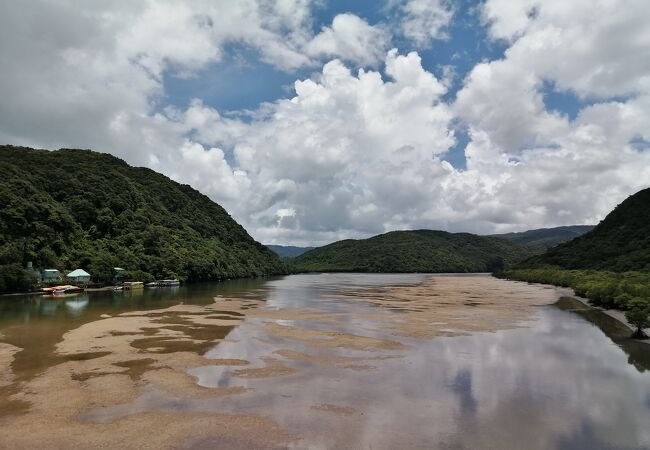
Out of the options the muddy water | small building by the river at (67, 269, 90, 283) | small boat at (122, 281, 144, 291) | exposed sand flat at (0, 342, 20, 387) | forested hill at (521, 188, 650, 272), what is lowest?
the muddy water

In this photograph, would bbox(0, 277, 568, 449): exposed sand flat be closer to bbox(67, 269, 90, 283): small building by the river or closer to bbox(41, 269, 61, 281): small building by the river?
bbox(67, 269, 90, 283): small building by the river

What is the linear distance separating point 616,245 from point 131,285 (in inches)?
4754

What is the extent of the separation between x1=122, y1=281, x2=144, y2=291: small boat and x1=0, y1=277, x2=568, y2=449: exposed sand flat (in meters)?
42.0

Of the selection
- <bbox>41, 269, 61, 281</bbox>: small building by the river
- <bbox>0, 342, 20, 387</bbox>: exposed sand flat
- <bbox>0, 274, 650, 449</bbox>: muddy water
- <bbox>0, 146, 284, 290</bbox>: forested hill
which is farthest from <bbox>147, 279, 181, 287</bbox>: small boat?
<bbox>0, 342, 20, 387</bbox>: exposed sand flat

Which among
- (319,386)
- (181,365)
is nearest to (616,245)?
(319,386)

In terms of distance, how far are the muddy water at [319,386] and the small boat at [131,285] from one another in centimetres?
4691

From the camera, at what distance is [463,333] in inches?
1339

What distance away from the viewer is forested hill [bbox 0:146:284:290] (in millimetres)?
80938

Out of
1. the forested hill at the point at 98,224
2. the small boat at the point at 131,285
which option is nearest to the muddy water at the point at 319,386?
the small boat at the point at 131,285

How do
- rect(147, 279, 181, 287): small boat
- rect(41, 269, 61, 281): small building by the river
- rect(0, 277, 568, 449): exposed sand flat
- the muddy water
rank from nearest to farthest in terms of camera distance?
rect(0, 277, 568, 449): exposed sand flat, the muddy water, rect(41, 269, 61, 281): small building by the river, rect(147, 279, 181, 287): small boat

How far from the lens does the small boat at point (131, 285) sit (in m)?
83.0

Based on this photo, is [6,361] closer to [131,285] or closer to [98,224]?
[131,285]

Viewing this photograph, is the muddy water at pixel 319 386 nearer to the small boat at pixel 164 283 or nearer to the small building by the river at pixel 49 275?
the small building by the river at pixel 49 275

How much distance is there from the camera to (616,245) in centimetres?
11500
